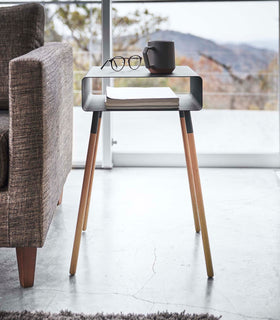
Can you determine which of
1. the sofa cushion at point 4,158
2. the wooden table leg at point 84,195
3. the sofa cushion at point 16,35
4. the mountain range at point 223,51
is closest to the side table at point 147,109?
the wooden table leg at point 84,195

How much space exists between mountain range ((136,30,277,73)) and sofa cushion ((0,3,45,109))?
114 cm

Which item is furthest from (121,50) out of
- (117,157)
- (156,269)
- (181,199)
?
(156,269)

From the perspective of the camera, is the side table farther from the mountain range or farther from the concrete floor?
the mountain range

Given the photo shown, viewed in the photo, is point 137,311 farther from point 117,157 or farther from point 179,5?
point 179,5

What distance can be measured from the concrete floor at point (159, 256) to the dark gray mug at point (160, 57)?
620mm

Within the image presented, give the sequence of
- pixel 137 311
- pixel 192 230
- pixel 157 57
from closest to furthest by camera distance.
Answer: pixel 137 311 < pixel 157 57 < pixel 192 230

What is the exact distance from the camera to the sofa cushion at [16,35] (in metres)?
2.07

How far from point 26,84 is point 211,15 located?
6.34 ft

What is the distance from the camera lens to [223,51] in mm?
3234

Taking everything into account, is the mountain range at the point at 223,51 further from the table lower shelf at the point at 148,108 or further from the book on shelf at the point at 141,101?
the book on shelf at the point at 141,101

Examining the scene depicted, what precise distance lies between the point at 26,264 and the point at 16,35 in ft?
3.04

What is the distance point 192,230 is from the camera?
2117mm

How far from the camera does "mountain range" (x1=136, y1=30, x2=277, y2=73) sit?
318 centimetres

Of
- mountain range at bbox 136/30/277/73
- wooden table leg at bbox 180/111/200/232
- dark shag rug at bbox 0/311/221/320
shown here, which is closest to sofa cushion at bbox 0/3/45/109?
wooden table leg at bbox 180/111/200/232
